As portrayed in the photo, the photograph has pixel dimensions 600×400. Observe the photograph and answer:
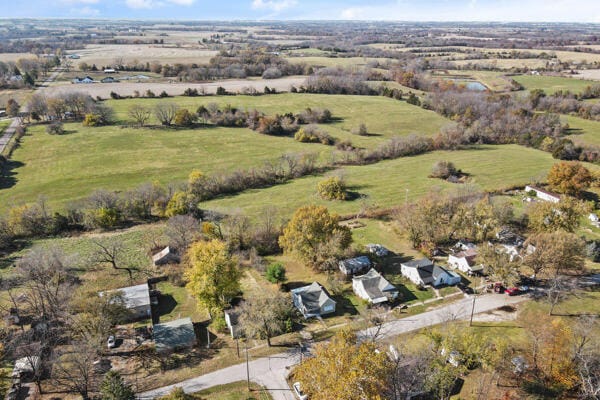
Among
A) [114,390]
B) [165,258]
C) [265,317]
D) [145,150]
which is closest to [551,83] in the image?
[145,150]

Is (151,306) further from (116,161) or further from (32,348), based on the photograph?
(116,161)

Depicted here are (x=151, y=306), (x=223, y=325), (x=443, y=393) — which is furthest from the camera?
(x=151, y=306)

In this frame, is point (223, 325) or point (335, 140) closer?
point (223, 325)

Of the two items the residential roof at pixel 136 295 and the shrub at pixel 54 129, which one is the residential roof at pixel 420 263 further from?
the shrub at pixel 54 129

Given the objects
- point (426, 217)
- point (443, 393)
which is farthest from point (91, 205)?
point (443, 393)

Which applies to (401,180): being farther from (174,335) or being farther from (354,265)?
A: (174,335)

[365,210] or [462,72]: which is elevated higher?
[462,72]
